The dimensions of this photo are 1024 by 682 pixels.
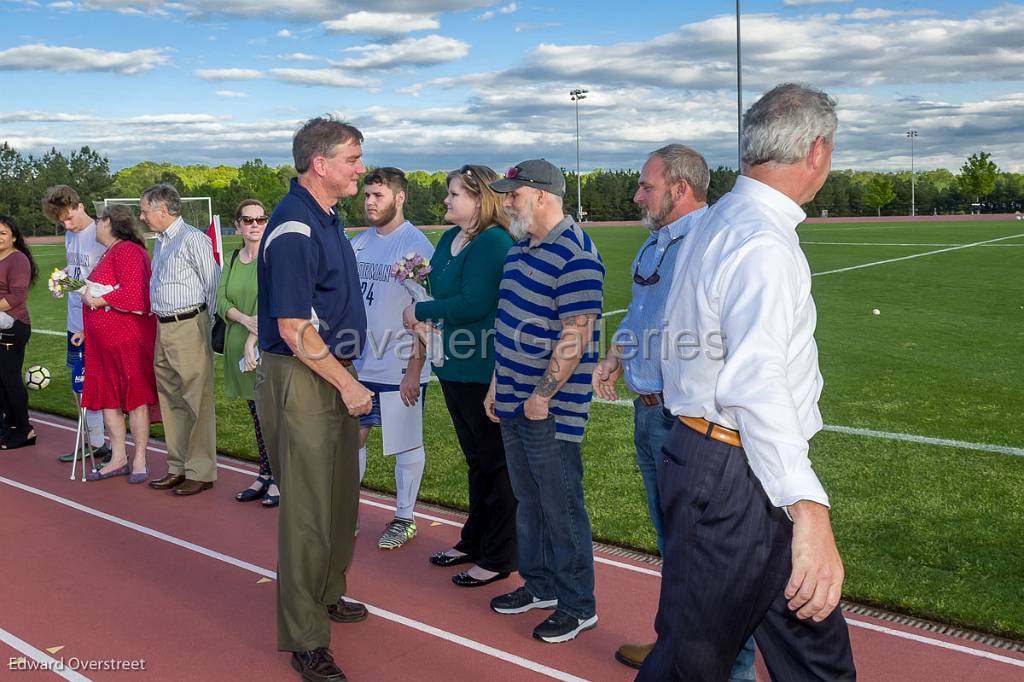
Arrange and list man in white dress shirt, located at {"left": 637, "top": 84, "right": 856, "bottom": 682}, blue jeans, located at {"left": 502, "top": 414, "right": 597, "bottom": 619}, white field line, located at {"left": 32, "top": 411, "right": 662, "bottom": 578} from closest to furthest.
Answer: man in white dress shirt, located at {"left": 637, "top": 84, "right": 856, "bottom": 682} → blue jeans, located at {"left": 502, "top": 414, "right": 597, "bottom": 619} → white field line, located at {"left": 32, "top": 411, "right": 662, "bottom": 578}

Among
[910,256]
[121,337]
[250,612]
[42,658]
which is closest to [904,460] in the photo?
[250,612]

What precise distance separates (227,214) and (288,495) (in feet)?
306

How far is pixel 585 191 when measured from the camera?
99562 millimetres

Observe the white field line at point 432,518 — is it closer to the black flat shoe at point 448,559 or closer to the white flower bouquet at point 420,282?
the black flat shoe at point 448,559

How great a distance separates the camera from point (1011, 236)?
48938 mm

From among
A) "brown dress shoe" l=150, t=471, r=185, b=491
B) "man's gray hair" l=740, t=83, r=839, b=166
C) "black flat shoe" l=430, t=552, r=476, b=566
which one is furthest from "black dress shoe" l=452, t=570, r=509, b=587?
"man's gray hair" l=740, t=83, r=839, b=166

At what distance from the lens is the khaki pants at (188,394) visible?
23.0ft

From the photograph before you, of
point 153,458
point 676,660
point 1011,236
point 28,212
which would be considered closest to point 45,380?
point 153,458

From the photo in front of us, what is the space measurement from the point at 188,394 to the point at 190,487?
719 millimetres

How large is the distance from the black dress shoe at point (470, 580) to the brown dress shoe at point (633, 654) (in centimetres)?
118

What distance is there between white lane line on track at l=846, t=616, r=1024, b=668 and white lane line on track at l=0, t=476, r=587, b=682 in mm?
1519

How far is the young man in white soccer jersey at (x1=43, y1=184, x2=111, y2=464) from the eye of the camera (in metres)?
7.75

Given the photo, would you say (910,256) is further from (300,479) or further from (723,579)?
(723,579)

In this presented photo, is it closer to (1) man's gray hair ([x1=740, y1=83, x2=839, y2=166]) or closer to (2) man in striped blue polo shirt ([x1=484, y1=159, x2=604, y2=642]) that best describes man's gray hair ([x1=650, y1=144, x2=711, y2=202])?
(2) man in striped blue polo shirt ([x1=484, y1=159, x2=604, y2=642])
